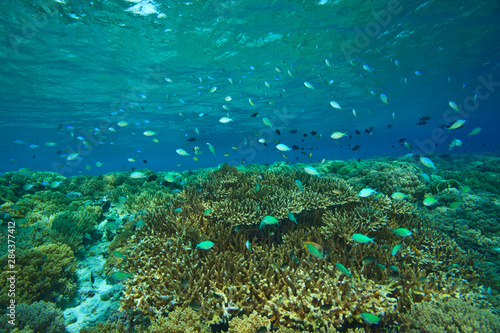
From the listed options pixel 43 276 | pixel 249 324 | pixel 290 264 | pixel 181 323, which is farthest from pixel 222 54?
pixel 249 324

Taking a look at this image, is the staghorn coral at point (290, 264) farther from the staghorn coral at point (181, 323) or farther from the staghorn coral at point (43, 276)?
the staghorn coral at point (43, 276)

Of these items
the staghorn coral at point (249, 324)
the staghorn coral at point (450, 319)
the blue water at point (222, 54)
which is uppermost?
the blue water at point (222, 54)

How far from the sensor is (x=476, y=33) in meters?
19.9

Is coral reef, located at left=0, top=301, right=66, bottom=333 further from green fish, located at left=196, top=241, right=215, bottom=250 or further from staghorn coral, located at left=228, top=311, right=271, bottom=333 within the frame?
staghorn coral, located at left=228, top=311, right=271, bottom=333

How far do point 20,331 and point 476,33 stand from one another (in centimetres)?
3330

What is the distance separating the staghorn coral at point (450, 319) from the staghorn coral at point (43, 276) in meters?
6.23

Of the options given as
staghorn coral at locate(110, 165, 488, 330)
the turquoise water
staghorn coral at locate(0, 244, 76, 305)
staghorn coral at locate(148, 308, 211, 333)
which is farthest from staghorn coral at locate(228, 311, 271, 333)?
staghorn coral at locate(0, 244, 76, 305)

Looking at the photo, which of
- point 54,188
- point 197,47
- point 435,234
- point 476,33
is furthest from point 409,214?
point 476,33

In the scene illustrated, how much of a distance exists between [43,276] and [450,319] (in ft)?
23.2

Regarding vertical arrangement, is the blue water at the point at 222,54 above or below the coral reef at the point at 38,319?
above

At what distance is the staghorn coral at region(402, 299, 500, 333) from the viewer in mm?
2811

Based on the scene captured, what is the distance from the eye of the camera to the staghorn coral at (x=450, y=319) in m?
2.81

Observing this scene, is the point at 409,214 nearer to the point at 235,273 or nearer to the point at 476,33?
the point at 235,273

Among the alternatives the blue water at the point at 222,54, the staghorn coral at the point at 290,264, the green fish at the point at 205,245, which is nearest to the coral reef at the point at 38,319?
the staghorn coral at the point at 290,264
